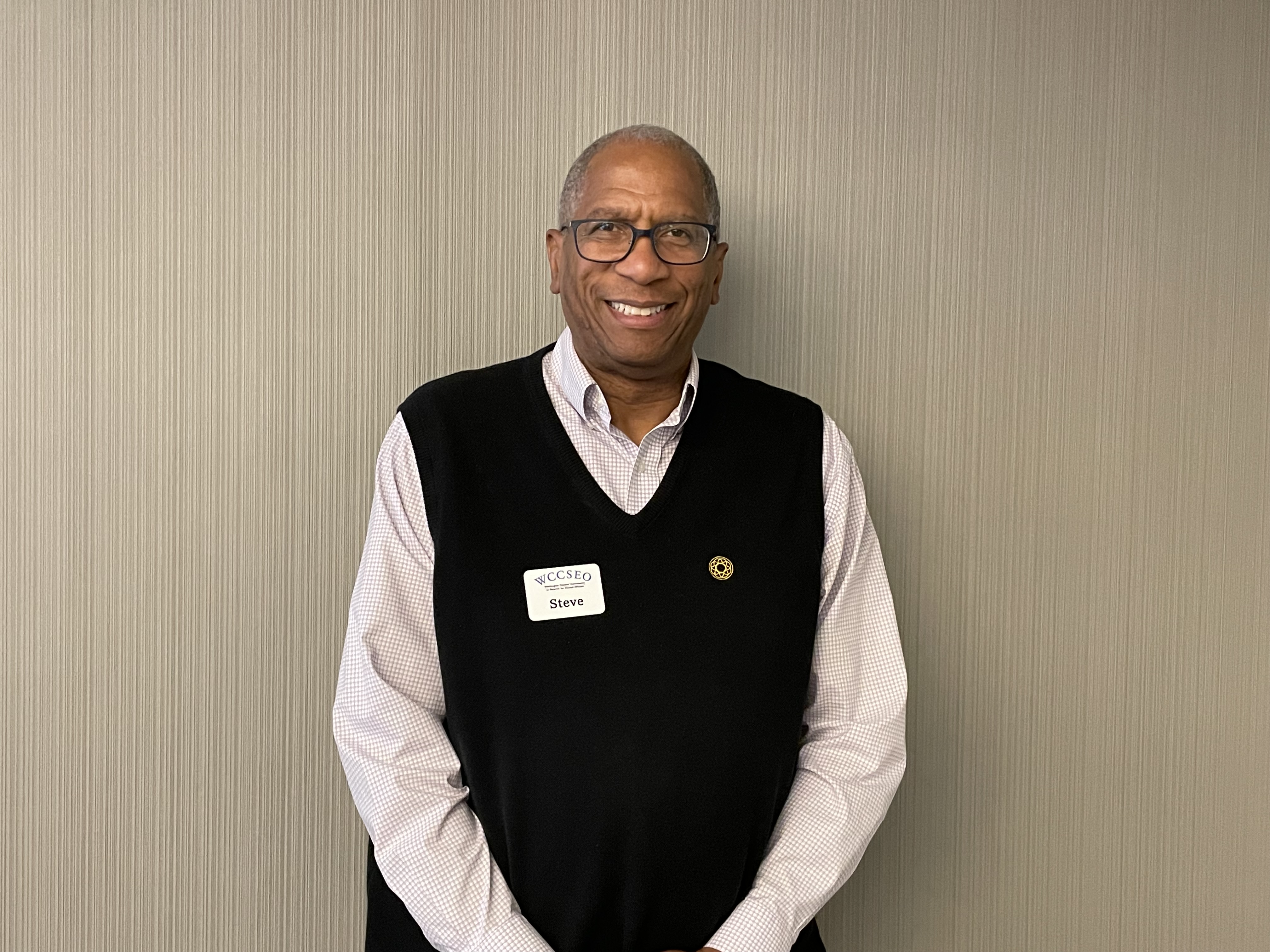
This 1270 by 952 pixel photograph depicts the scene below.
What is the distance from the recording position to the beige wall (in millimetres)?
1847

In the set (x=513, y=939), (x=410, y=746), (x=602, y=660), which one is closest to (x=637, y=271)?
(x=602, y=660)

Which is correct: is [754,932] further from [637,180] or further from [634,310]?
[637,180]

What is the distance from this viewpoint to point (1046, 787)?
2.09 m

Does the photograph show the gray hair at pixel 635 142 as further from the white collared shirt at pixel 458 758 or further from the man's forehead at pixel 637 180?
the white collared shirt at pixel 458 758

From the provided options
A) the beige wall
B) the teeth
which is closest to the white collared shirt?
the teeth

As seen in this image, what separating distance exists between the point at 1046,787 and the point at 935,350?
866mm

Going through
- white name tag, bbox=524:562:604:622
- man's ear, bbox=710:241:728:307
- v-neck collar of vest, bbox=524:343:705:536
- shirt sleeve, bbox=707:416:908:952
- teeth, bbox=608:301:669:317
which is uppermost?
man's ear, bbox=710:241:728:307

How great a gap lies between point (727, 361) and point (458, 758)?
0.89 meters

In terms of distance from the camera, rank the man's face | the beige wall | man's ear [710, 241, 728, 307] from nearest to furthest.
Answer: the man's face → man's ear [710, 241, 728, 307] → the beige wall

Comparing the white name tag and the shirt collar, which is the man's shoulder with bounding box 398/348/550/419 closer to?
the shirt collar

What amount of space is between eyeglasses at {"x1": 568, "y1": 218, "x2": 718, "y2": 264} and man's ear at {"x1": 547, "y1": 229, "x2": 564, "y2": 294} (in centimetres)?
5

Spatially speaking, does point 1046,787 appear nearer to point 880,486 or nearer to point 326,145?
point 880,486

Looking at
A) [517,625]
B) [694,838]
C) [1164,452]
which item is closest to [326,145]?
[517,625]

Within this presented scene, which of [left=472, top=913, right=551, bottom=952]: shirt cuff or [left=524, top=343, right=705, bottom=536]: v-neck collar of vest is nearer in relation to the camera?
[left=472, top=913, right=551, bottom=952]: shirt cuff
